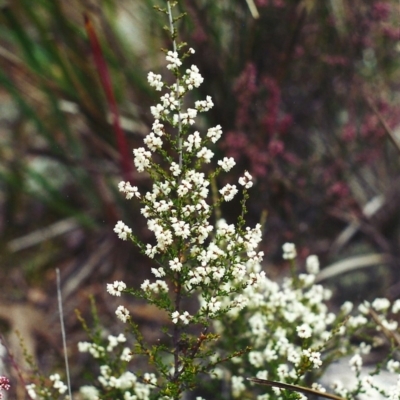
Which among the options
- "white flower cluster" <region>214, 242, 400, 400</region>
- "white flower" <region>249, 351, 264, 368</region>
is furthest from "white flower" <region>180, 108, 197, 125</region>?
"white flower" <region>249, 351, 264, 368</region>

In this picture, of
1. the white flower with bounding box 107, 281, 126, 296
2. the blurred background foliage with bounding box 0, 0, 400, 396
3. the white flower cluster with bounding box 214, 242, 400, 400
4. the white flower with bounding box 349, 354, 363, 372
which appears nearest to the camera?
the white flower with bounding box 107, 281, 126, 296

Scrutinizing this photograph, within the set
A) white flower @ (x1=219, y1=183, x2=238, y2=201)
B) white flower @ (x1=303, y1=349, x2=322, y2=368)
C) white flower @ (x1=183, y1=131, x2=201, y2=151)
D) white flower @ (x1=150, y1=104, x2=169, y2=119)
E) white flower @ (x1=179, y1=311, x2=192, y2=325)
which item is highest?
white flower @ (x1=150, y1=104, x2=169, y2=119)

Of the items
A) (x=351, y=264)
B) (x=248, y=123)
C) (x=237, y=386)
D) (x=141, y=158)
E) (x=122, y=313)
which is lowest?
(x=122, y=313)

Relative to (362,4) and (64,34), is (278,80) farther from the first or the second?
(64,34)

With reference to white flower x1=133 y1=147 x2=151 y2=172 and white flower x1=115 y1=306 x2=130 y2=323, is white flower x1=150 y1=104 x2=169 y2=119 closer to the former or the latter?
white flower x1=133 y1=147 x2=151 y2=172

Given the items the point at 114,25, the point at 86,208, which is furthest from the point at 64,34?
the point at 86,208

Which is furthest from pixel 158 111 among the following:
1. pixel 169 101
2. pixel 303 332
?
pixel 303 332

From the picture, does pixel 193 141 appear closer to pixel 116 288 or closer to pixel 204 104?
pixel 204 104

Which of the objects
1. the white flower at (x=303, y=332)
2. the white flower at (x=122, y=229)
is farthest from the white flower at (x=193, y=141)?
the white flower at (x=303, y=332)
